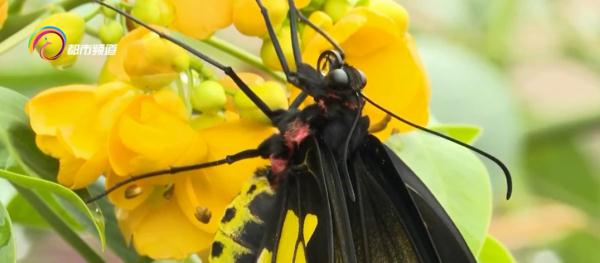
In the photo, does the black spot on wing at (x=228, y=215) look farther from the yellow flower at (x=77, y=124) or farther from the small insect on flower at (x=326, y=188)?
the yellow flower at (x=77, y=124)

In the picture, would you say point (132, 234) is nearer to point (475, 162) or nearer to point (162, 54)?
point (162, 54)

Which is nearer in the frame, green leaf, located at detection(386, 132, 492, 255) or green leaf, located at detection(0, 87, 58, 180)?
green leaf, located at detection(0, 87, 58, 180)

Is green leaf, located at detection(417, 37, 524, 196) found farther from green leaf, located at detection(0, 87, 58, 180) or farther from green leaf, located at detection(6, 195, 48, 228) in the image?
green leaf, located at detection(0, 87, 58, 180)

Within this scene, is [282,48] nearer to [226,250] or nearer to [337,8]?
[337,8]

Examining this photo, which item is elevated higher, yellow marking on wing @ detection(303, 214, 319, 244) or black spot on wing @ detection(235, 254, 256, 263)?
yellow marking on wing @ detection(303, 214, 319, 244)

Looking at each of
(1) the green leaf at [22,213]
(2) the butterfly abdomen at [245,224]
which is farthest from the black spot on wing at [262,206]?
(1) the green leaf at [22,213]

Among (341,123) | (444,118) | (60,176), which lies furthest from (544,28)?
(60,176)

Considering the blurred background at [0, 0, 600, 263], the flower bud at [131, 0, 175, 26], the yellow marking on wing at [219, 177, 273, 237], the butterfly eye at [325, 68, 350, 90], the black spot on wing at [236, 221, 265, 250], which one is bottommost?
the blurred background at [0, 0, 600, 263]

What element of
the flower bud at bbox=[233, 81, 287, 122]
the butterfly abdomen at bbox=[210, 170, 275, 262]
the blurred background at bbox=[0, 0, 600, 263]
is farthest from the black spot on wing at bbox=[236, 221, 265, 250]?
the blurred background at bbox=[0, 0, 600, 263]
